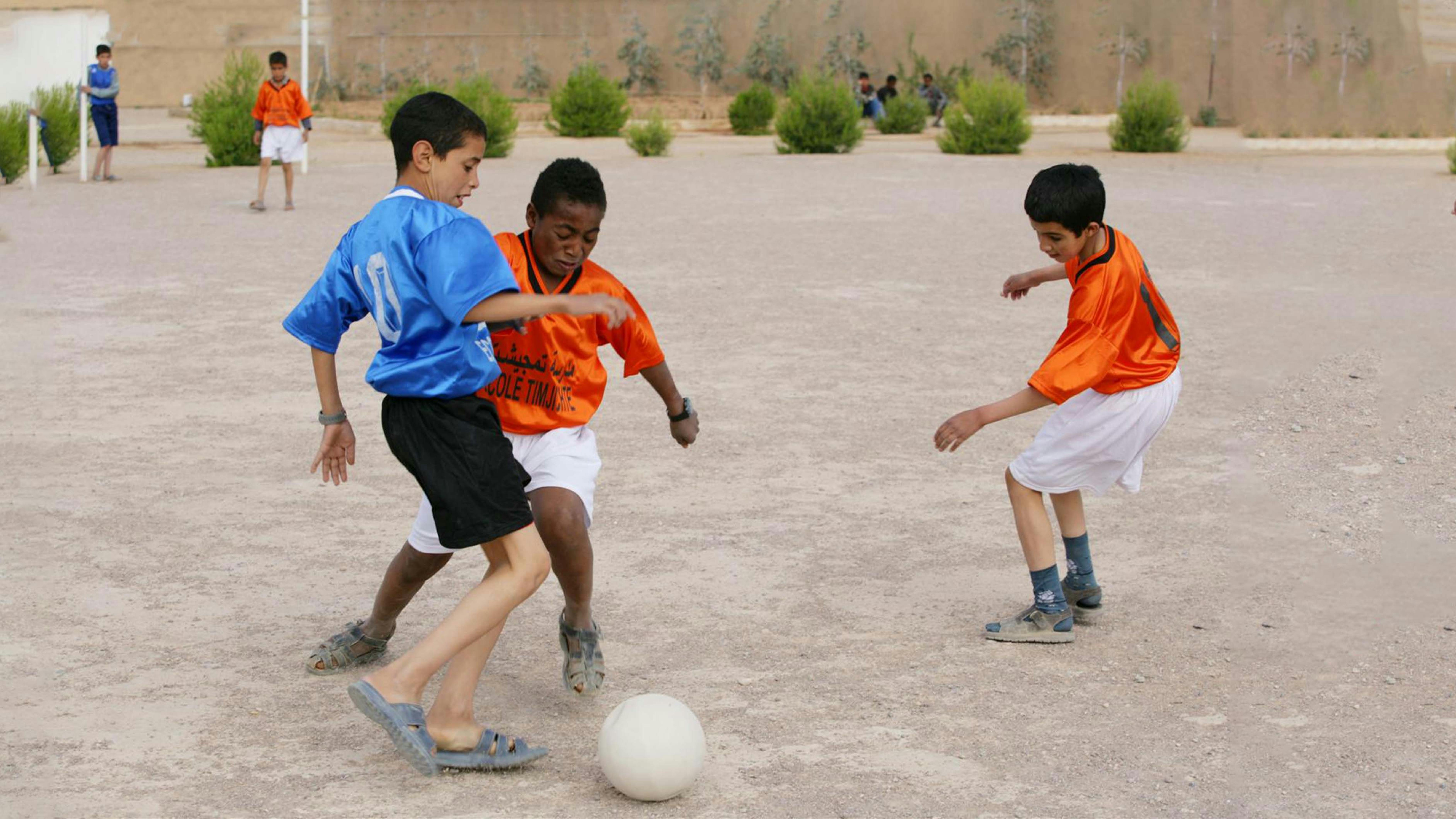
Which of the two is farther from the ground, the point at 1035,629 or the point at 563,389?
the point at 563,389

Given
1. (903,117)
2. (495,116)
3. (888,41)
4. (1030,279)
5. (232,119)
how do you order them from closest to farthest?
1. (1030,279)
2. (232,119)
3. (495,116)
4. (903,117)
5. (888,41)

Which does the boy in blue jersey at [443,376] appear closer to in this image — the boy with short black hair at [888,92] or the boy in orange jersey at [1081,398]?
the boy in orange jersey at [1081,398]

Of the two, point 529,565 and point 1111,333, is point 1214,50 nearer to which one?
point 1111,333

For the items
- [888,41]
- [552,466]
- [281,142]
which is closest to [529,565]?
[552,466]

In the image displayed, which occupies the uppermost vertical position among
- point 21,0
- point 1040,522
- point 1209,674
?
point 21,0

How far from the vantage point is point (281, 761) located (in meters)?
3.46

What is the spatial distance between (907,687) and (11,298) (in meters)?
7.92

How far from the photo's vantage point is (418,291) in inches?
127

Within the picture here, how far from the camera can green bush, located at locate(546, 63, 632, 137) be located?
26.1 meters

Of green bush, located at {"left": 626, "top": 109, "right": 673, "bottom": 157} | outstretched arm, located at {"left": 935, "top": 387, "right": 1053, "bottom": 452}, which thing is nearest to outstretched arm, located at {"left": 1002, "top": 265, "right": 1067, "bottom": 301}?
outstretched arm, located at {"left": 935, "top": 387, "right": 1053, "bottom": 452}

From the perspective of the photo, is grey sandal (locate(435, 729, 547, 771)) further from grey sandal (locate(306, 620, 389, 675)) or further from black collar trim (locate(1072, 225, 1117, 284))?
black collar trim (locate(1072, 225, 1117, 284))

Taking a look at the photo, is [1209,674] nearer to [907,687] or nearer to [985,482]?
[907,687]

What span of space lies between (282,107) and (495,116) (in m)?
6.36

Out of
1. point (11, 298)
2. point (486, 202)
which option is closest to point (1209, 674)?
point (11, 298)
